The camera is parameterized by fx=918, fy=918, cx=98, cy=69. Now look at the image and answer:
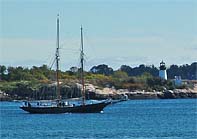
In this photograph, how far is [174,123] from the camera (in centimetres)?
7344

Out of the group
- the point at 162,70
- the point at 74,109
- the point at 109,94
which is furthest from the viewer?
the point at 162,70

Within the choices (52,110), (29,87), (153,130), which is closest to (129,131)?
(153,130)

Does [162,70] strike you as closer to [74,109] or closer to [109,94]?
[109,94]

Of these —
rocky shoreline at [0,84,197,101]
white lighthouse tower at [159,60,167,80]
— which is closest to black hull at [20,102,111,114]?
rocky shoreline at [0,84,197,101]

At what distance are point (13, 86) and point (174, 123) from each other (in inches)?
4555

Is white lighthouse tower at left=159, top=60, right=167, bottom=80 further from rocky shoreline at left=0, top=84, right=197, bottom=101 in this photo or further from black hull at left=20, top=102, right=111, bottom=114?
black hull at left=20, top=102, right=111, bottom=114

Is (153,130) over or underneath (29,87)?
underneath

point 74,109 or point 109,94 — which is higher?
point 109,94

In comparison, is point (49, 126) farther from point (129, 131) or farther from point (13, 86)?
point (13, 86)

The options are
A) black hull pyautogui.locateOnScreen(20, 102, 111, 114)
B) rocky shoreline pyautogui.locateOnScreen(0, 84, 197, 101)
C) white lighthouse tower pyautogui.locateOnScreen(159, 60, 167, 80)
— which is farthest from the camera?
white lighthouse tower pyautogui.locateOnScreen(159, 60, 167, 80)

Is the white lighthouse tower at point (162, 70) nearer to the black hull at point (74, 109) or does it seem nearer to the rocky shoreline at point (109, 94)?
the rocky shoreline at point (109, 94)

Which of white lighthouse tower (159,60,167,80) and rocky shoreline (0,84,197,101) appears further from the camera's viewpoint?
white lighthouse tower (159,60,167,80)

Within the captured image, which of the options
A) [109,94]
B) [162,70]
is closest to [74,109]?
[109,94]

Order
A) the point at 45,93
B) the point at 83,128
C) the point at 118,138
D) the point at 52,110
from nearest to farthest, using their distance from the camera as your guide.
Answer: the point at 118,138 → the point at 83,128 → the point at 52,110 → the point at 45,93
